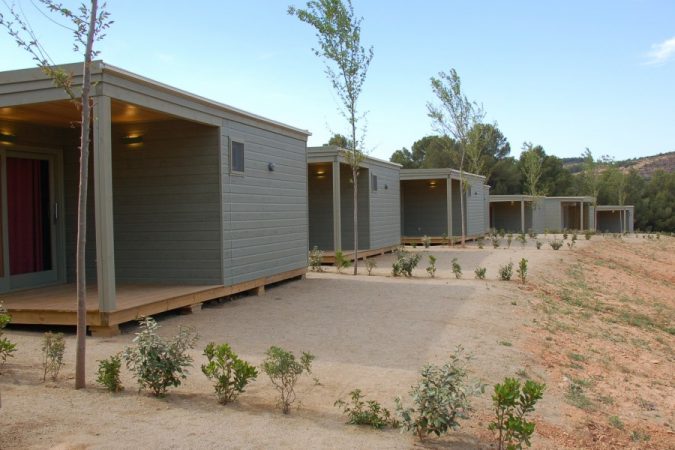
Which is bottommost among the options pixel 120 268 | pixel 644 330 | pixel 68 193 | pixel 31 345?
pixel 644 330

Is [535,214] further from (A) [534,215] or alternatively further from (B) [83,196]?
(B) [83,196]

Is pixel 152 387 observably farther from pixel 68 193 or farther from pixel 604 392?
pixel 68 193

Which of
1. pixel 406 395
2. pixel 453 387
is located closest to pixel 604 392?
pixel 406 395

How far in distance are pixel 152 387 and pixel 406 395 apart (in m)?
1.82

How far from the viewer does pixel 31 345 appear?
5.71m

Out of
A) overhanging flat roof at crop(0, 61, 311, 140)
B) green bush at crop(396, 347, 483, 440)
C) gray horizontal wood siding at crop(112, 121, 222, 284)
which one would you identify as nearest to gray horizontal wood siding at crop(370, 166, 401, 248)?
gray horizontal wood siding at crop(112, 121, 222, 284)

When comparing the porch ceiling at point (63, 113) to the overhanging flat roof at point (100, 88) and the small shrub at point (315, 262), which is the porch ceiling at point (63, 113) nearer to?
the overhanging flat roof at point (100, 88)

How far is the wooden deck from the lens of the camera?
6004mm

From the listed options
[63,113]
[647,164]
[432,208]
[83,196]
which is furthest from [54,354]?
[647,164]

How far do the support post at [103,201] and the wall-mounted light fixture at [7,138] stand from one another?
2279 millimetres

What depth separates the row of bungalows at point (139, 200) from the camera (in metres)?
6.06

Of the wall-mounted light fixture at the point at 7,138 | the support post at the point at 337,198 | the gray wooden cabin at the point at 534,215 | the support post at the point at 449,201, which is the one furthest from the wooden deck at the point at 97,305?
the gray wooden cabin at the point at 534,215

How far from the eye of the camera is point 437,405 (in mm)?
3475

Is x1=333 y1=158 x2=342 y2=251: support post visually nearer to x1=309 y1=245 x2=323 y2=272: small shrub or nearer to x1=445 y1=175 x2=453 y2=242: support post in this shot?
x1=309 y1=245 x2=323 y2=272: small shrub
